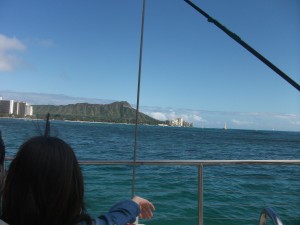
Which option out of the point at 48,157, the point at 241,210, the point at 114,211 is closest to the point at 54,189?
the point at 48,157

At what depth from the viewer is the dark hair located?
874mm

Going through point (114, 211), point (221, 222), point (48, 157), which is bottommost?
point (221, 222)

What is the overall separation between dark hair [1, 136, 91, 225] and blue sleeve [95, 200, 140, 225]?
0.09m

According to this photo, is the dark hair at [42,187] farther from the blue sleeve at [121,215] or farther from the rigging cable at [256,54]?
the rigging cable at [256,54]

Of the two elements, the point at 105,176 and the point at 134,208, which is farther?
the point at 105,176

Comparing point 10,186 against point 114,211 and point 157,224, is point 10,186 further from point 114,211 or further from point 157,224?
point 157,224

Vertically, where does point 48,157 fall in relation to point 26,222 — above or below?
above

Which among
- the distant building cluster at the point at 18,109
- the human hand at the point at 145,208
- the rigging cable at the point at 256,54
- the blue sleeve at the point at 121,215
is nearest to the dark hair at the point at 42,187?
the blue sleeve at the point at 121,215

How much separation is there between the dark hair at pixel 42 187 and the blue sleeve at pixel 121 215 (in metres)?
0.09

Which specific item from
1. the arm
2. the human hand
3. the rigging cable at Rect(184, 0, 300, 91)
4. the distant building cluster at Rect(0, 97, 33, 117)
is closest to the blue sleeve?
the arm

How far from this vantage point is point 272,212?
1.70m

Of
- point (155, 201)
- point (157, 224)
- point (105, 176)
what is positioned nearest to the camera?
point (157, 224)

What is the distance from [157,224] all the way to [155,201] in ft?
3.86

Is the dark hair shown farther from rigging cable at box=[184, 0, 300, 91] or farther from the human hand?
rigging cable at box=[184, 0, 300, 91]
